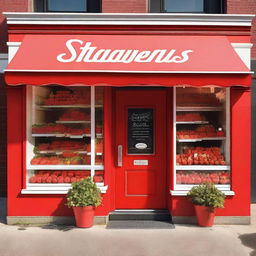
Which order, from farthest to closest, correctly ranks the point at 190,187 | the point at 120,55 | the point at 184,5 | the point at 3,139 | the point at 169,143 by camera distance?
the point at 3,139 < the point at 184,5 < the point at 169,143 < the point at 190,187 < the point at 120,55

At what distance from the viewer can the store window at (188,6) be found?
8.26 metres

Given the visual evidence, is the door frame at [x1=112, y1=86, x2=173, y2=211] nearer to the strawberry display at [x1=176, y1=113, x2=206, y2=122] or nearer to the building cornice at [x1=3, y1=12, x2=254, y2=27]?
the strawberry display at [x1=176, y1=113, x2=206, y2=122]

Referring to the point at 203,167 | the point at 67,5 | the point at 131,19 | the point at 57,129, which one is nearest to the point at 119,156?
the point at 57,129

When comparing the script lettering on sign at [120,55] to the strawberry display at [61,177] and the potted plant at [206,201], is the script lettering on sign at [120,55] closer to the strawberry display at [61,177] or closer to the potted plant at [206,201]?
the strawberry display at [61,177]

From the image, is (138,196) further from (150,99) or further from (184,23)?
(184,23)

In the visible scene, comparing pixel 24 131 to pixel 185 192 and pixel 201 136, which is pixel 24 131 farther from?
pixel 201 136

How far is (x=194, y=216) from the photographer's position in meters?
6.66

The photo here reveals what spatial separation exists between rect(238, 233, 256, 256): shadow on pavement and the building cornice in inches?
156

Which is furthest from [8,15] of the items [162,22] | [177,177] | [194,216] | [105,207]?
[194,216]

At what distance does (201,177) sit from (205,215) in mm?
829

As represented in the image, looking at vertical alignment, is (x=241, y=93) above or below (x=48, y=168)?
above

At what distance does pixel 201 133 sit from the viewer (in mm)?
7062

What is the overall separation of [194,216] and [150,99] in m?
2.52

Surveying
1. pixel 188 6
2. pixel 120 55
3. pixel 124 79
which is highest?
pixel 188 6
